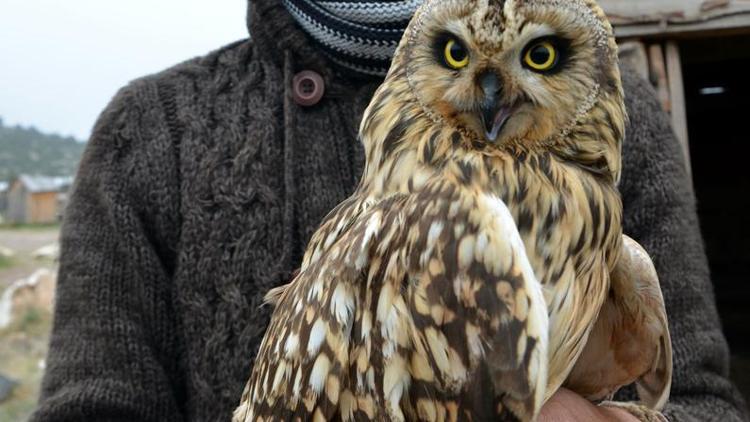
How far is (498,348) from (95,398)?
3.00 feet

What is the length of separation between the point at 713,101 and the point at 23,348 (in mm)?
7533

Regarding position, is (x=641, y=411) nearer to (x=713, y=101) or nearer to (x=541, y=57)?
(x=541, y=57)

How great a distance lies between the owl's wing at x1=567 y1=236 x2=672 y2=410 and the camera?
1.49 meters

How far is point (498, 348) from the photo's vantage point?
3.84 feet

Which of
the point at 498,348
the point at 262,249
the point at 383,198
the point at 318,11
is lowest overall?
the point at 498,348

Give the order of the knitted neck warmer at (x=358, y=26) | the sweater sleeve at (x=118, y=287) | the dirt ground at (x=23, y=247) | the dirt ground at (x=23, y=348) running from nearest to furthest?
the sweater sleeve at (x=118, y=287), the knitted neck warmer at (x=358, y=26), the dirt ground at (x=23, y=348), the dirt ground at (x=23, y=247)

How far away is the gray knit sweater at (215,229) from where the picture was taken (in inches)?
66.2

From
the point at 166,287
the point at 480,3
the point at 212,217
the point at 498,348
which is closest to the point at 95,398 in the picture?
the point at 166,287

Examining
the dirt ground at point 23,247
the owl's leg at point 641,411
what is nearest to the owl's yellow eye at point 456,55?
the owl's leg at point 641,411

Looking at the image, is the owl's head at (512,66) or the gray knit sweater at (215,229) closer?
the owl's head at (512,66)

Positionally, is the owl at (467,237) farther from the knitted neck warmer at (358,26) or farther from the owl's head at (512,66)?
the knitted neck warmer at (358,26)

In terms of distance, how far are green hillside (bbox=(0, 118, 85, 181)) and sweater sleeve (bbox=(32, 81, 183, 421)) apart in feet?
74.8

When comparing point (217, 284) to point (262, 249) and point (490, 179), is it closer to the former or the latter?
point (262, 249)

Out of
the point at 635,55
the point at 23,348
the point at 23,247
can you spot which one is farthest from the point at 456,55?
the point at 23,247
